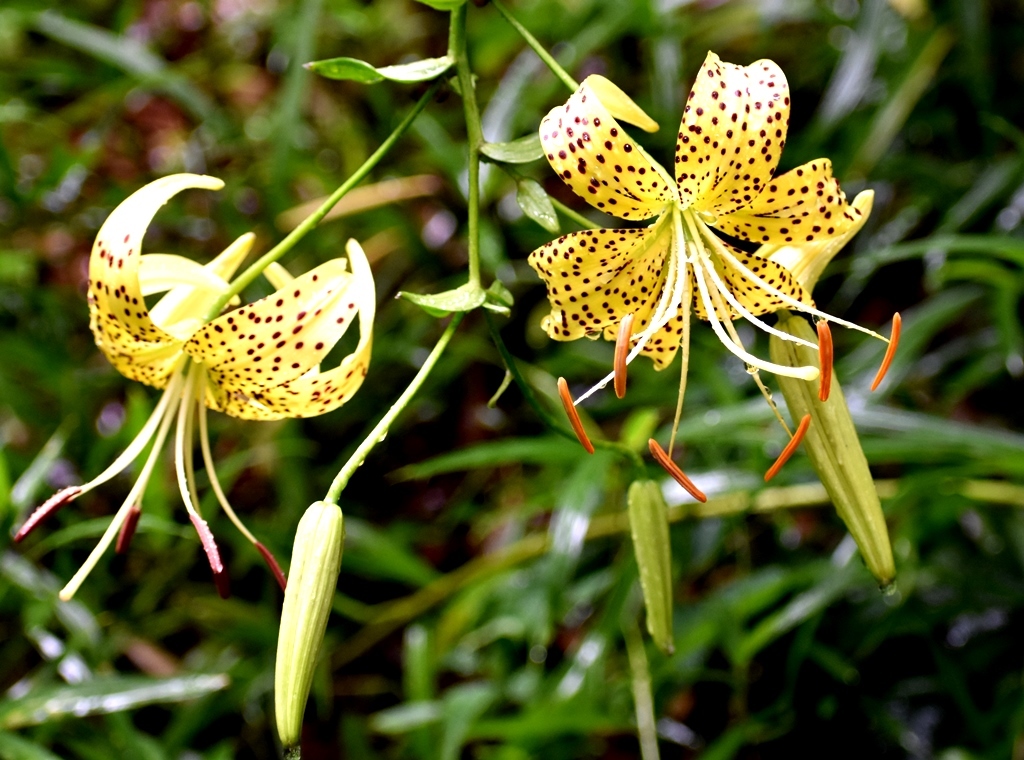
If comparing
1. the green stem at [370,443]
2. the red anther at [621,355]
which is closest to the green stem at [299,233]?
the green stem at [370,443]

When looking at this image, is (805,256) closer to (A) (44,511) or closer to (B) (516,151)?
(B) (516,151)

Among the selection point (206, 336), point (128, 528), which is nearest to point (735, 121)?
point (206, 336)

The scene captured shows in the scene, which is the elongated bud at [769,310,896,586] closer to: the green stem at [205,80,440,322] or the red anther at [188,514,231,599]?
the green stem at [205,80,440,322]

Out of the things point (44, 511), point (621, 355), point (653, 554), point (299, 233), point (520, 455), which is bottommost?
point (520, 455)

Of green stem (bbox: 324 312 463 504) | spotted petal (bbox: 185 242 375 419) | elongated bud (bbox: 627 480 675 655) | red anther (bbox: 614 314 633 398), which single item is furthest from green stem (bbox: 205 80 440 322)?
elongated bud (bbox: 627 480 675 655)

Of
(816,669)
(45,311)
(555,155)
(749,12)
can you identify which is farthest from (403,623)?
(749,12)
